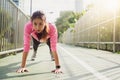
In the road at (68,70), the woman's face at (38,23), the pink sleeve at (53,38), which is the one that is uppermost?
the woman's face at (38,23)

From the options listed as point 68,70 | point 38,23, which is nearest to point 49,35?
point 38,23

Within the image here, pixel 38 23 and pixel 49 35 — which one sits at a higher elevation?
pixel 38 23

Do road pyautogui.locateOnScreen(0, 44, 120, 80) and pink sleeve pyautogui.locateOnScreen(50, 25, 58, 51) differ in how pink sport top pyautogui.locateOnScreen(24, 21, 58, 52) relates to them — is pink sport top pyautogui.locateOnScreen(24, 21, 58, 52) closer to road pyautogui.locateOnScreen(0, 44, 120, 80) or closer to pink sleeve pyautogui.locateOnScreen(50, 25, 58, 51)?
pink sleeve pyautogui.locateOnScreen(50, 25, 58, 51)

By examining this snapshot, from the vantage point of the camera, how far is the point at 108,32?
830 inches

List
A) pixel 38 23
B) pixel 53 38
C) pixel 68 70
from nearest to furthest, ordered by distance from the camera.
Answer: pixel 38 23
pixel 53 38
pixel 68 70

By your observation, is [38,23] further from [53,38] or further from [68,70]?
[68,70]

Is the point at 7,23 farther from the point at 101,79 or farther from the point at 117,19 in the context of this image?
the point at 101,79

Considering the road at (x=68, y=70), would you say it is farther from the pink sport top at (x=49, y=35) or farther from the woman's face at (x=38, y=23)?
the woman's face at (x=38, y=23)

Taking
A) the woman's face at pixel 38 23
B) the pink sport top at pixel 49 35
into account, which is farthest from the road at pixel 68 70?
the woman's face at pixel 38 23

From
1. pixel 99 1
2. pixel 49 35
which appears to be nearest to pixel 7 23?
pixel 49 35

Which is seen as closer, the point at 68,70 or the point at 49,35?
the point at 49,35

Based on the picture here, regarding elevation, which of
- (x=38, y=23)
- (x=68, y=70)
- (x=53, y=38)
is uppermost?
(x=38, y=23)

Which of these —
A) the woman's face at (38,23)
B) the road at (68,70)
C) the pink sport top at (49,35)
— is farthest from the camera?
the pink sport top at (49,35)

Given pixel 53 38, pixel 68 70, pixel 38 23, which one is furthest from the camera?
pixel 68 70
